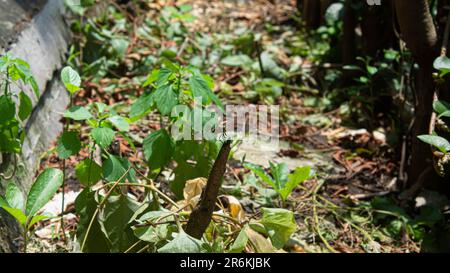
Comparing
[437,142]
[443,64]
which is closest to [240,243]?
[437,142]

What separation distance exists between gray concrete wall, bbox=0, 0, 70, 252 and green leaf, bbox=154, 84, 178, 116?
65cm

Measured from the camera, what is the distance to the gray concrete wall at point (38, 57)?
2.65m

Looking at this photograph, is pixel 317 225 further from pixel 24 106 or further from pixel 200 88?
pixel 24 106

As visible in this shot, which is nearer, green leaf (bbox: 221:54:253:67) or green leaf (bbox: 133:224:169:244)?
green leaf (bbox: 133:224:169:244)

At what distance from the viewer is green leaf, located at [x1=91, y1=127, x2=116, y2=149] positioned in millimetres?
1966

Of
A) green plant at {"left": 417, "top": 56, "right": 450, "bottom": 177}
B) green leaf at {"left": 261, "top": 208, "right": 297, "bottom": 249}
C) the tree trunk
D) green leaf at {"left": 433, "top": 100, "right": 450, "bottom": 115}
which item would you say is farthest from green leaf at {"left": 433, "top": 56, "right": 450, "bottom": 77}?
green leaf at {"left": 261, "top": 208, "right": 297, "bottom": 249}

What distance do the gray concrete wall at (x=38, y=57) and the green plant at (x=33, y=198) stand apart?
1.25 ft

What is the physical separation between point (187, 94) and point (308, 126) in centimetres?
136

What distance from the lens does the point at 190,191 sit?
219cm

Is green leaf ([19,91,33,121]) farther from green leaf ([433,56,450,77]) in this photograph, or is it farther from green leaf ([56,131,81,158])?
green leaf ([433,56,450,77])

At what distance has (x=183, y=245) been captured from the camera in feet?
5.61
